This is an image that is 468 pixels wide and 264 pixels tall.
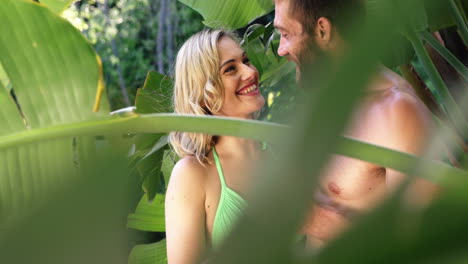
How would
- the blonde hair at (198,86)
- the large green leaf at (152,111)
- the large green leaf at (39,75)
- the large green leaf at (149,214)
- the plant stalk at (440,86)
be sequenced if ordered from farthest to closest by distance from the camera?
the large green leaf at (149,214) → the large green leaf at (152,111) → the blonde hair at (198,86) → the plant stalk at (440,86) → the large green leaf at (39,75)

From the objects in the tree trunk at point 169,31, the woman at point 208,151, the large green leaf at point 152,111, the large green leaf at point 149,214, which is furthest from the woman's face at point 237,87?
the tree trunk at point 169,31

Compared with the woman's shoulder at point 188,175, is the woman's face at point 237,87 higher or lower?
higher

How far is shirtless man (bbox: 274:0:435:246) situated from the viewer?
916mm

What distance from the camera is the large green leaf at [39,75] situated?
56 cm

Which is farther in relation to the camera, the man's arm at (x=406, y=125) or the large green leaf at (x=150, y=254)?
the large green leaf at (x=150, y=254)

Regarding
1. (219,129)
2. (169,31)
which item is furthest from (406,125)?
(169,31)

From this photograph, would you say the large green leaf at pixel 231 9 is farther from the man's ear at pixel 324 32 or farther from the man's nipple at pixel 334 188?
the man's nipple at pixel 334 188

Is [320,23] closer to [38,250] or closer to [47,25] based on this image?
[47,25]

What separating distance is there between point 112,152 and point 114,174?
0.01 meters

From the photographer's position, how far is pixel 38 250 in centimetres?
13

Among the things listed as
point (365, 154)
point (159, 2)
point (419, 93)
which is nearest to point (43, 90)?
point (365, 154)

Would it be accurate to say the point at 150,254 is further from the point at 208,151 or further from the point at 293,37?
the point at 293,37

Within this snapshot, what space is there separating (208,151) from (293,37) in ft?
1.02

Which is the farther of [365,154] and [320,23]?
[320,23]
